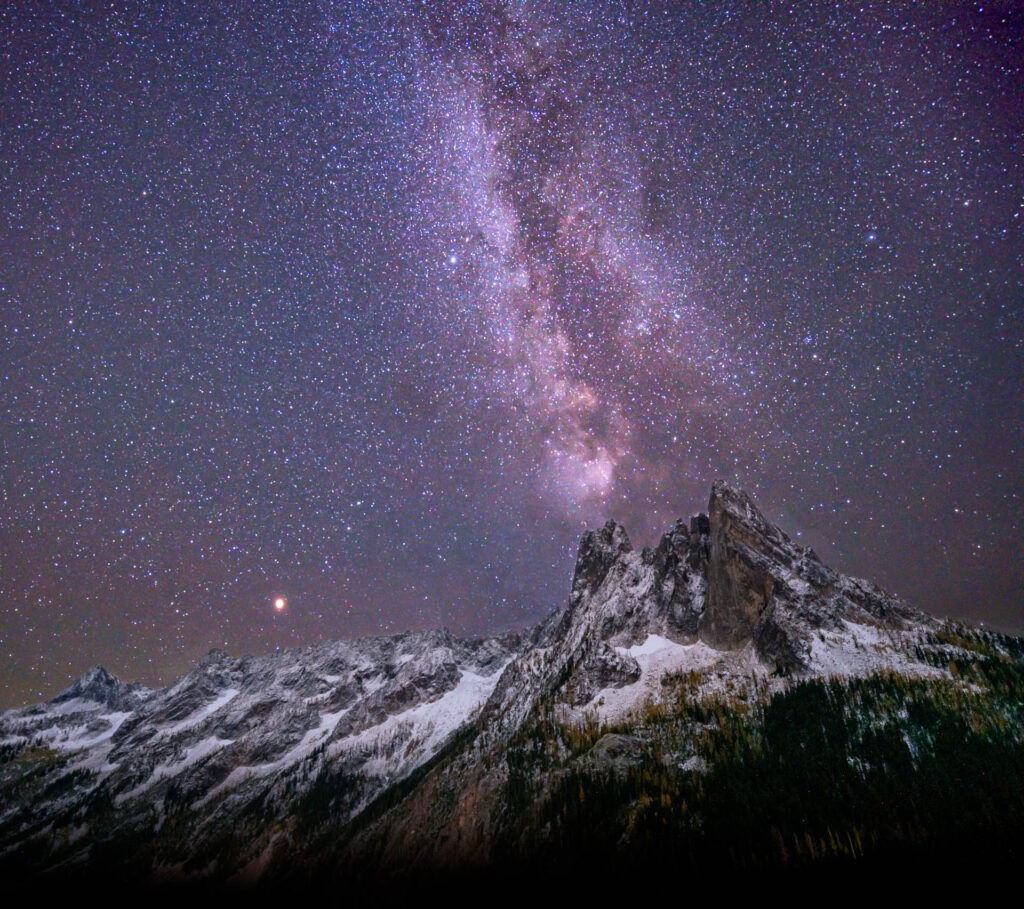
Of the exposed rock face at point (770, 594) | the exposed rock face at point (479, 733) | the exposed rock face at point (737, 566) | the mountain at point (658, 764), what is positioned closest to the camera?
the mountain at point (658, 764)

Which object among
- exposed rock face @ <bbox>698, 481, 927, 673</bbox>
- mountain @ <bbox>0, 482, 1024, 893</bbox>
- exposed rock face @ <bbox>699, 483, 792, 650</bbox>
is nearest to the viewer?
mountain @ <bbox>0, 482, 1024, 893</bbox>

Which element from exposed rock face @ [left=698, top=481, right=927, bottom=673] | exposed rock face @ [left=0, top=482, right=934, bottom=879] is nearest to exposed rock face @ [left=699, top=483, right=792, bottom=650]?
exposed rock face @ [left=698, top=481, right=927, bottom=673]

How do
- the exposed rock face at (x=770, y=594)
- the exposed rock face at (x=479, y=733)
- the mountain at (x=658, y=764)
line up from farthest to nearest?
the exposed rock face at (x=770, y=594), the exposed rock face at (x=479, y=733), the mountain at (x=658, y=764)

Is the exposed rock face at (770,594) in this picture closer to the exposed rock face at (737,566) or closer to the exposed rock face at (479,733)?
the exposed rock face at (737,566)

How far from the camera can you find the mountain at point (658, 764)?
75.7 metres

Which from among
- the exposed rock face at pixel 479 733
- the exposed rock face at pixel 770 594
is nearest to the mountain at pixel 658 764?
the exposed rock face at pixel 770 594

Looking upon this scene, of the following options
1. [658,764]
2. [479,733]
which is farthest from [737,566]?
[479,733]

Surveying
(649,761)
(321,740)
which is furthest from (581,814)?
(321,740)

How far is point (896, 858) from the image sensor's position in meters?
66.3

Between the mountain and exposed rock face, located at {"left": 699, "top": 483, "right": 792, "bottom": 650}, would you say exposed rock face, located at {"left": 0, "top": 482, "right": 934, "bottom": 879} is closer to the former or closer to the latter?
exposed rock face, located at {"left": 699, "top": 483, "right": 792, "bottom": 650}

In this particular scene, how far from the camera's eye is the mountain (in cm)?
7569

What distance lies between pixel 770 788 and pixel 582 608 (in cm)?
11718

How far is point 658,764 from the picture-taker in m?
94.7

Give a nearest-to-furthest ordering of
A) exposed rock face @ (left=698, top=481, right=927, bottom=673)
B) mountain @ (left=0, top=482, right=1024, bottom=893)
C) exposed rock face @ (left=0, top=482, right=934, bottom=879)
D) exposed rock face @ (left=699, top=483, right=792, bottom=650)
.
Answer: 1. mountain @ (left=0, top=482, right=1024, bottom=893)
2. exposed rock face @ (left=0, top=482, right=934, bottom=879)
3. exposed rock face @ (left=698, top=481, right=927, bottom=673)
4. exposed rock face @ (left=699, top=483, right=792, bottom=650)
